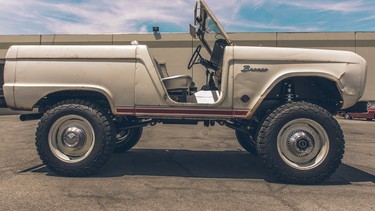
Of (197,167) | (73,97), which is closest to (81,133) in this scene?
(73,97)

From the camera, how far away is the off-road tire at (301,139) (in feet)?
11.9

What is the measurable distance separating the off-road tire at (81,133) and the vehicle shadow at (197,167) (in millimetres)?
223

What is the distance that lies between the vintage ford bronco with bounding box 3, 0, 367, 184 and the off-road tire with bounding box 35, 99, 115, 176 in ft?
0.04

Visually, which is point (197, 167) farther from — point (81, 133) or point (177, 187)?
point (81, 133)

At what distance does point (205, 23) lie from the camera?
458cm

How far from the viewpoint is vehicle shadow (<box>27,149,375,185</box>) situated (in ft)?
13.0

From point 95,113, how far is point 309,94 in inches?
111

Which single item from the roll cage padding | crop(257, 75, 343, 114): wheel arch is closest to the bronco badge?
crop(257, 75, 343, 114): wheel arch

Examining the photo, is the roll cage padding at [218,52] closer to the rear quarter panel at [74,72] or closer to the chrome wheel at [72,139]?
the rear quarter panel at [74,72]

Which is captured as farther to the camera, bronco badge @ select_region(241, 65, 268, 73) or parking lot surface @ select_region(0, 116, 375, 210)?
bronco badge @ select_region(241, 65, 268, 73)

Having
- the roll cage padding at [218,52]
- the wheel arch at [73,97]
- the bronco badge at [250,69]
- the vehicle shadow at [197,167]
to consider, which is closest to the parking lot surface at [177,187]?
the vehicle shadow at [197,167]

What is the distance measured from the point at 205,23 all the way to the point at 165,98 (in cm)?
144

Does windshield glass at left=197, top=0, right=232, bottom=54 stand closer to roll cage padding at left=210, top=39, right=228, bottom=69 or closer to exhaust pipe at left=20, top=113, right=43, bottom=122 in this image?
roll cage padding at left=210, top=39, right=228, bottom=69

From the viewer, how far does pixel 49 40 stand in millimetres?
23141
